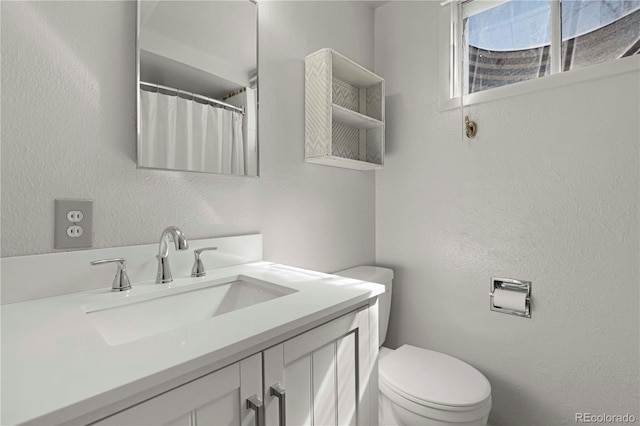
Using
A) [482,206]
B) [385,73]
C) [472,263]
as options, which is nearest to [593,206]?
[482,206]

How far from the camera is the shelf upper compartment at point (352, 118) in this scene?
1.50 metres

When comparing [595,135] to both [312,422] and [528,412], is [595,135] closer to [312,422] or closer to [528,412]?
[528,412]

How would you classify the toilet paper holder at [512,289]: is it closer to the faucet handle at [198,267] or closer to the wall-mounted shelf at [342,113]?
the wall-mounted shelf at [342,113]

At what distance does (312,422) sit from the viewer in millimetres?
758

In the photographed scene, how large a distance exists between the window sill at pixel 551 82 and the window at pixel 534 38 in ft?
0.24

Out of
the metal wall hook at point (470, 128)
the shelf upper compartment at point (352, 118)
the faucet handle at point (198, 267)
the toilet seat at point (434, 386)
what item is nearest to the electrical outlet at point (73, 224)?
the faucet handle at point (198, 267)

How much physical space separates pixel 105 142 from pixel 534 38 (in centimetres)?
186

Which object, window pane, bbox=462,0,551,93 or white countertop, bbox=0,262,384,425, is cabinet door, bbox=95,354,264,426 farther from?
window pane, bbox=462,0,551,93

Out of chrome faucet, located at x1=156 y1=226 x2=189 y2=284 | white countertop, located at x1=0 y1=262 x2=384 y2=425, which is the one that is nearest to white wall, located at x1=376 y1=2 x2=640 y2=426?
white countertop, located at x1=0 y1=262 x2=384 y2=425

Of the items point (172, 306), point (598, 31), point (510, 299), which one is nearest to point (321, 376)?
point (172, 306)

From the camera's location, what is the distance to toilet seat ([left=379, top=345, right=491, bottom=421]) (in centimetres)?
110

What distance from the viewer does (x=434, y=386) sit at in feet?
3.93

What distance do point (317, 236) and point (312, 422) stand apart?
0.92 m

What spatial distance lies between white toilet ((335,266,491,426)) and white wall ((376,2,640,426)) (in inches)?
13.6
